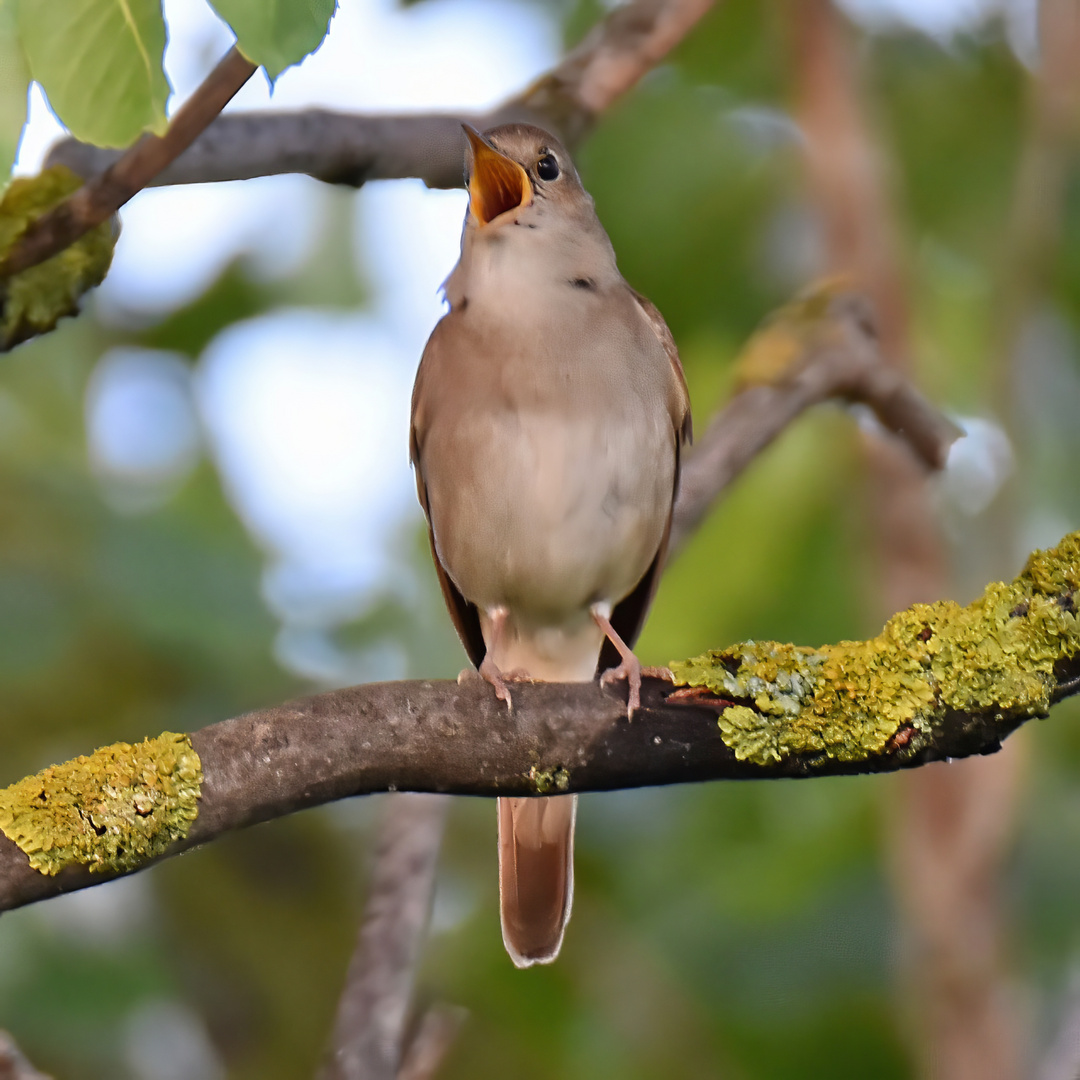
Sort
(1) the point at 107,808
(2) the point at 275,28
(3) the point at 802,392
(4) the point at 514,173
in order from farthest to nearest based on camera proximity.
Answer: (3) the point at 802,392, (4) the point at 514,173, (1) the point at 107,808, (2) the point at 275,28

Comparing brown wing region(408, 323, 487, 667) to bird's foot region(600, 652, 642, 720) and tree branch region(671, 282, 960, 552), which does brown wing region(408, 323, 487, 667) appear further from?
bird's foot region(600, 652, 642, 720)

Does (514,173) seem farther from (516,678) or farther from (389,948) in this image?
(389,948)

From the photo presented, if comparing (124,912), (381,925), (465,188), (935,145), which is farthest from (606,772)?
(935,145)

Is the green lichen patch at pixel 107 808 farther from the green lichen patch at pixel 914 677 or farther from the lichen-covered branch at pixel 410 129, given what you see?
the lichen-covered branch at pixel 410 129

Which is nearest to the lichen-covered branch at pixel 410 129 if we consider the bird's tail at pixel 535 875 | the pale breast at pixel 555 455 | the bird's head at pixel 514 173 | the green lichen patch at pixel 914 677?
the bird's head at pixel 514 173

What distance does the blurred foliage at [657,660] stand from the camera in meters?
5.54

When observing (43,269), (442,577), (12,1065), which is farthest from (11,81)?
(442,577)

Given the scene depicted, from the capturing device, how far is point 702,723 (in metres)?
2.61

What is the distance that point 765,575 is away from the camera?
613 centimetres

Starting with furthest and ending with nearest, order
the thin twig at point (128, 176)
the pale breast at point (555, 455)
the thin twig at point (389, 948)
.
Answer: the pale breast at point (555, 455), the thin twig at point (389, 948), the thin twig at point (128, 176)

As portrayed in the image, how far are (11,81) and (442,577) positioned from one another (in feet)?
8.55

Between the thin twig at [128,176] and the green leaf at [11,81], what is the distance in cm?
31

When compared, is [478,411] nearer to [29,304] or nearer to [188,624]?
[29,304]

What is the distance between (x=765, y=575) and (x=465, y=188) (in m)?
2.62
